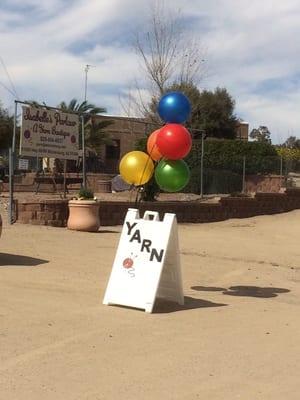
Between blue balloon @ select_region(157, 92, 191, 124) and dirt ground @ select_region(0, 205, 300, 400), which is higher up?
blue balloon @ select_region(157, 92, 191, 124)

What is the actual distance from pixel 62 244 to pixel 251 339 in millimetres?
6536

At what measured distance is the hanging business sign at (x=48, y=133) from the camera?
15.4 meters

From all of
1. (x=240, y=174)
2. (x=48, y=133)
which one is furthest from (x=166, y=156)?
(x=240, y=174)

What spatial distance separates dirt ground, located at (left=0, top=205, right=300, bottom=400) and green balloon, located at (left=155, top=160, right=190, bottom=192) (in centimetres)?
152

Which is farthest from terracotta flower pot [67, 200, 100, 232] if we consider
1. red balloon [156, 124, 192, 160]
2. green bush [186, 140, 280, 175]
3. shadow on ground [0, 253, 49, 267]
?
green bush [186, 140, 280, 175]

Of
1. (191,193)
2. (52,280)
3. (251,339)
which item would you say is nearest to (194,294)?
(52,280)

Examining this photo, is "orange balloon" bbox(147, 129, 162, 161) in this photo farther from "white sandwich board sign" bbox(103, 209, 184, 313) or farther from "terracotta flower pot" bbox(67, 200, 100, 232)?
"terracotta flower pot" bbox(67, 200, 100, 232)

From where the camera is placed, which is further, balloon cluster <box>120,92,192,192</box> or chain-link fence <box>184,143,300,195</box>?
chain-link fence <box>184,143,300,195</box>

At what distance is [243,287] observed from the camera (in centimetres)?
969

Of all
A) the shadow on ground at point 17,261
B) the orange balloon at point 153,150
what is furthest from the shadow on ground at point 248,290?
the shadow on ground at point 17,261

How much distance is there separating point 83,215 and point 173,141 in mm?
7360

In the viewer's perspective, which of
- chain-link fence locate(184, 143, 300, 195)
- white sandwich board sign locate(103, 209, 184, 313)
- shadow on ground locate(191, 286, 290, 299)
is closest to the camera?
white sandwich board sign locate(103, 209, 184, 313)

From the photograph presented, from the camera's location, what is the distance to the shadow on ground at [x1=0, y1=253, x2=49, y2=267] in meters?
9.56

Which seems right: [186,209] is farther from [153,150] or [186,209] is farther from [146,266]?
[146,266]
